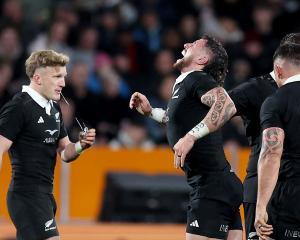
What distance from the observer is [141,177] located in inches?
463

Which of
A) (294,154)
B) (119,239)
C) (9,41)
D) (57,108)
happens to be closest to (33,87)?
(57,108)

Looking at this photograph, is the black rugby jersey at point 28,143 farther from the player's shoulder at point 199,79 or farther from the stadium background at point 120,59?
the stadium background at point 120,59

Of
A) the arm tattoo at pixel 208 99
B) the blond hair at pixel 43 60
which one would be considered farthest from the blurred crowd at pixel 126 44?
the arm tattoo at pixel 208 99

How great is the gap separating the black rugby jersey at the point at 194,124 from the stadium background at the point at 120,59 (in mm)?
4045

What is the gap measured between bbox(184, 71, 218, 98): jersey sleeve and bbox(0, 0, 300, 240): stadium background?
168 inches

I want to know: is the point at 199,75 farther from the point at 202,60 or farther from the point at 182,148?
the point at 182,148

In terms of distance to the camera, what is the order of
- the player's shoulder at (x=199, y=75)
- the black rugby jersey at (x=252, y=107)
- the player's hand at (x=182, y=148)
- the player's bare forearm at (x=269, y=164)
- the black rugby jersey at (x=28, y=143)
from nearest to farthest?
the player's bare forearm at (x=269, y=164)
the player's hand at (x=182, y=148)
the player's shoulder at (x=199, y=75)
the black rugby jersey at (x=252, y=107)
the black rugby jersey at (x=28, y=143)

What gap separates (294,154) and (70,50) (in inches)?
297

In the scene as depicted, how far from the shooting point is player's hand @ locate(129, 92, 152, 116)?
6.96 meters

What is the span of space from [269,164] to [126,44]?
26.5 ft

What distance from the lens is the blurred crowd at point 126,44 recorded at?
1237 cm

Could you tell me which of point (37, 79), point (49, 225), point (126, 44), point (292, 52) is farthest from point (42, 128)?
point (126, 44)

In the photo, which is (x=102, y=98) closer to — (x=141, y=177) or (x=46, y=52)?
(x=141, y=177)

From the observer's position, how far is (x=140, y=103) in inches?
276
